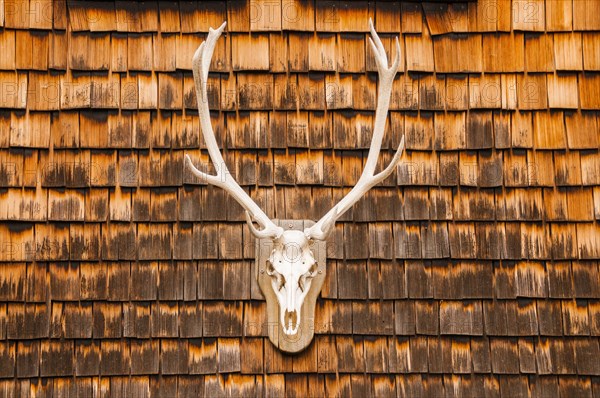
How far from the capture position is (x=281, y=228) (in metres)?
7.73

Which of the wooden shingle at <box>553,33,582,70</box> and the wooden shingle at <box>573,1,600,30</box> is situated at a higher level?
the wooden shingle at <box>573,1,600,30</box>

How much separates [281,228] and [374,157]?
0.71 metres

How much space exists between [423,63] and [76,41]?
2264mm

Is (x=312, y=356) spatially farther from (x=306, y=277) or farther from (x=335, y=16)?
(x=335, y=16)

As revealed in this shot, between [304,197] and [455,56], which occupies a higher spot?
[455,56]

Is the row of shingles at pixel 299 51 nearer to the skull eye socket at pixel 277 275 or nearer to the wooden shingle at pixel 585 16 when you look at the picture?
the wooden shingle at pixel 585 16

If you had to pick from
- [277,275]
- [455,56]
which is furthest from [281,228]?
[455,56]

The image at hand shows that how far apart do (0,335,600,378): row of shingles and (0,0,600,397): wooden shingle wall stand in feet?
0.04

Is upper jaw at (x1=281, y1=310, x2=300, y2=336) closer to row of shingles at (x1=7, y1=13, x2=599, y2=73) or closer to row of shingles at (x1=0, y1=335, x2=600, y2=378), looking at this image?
row of shingles at (x1=0, y1=335, x2=600, y2=378)

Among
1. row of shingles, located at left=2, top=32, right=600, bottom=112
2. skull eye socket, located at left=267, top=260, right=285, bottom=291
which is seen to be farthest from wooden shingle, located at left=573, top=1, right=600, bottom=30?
skull eye socket, located at left=267, top=260, right=285, bottom=291

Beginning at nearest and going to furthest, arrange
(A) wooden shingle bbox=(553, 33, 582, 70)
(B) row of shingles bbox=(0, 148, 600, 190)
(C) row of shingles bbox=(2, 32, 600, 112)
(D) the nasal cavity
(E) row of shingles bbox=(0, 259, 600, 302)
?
(D) the nasal cavity < (E) row of shingles bbox=(0, 259, 600, 302) < (B) row of shingles bbox=(0, 148, 600, 190) < (C) row of shingles bbox=(2, 32, 600, 112) < (A) wooden shingle bbox=(553, 33, 582, 70)

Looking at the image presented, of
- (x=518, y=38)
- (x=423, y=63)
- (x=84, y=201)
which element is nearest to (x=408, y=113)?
(x=423, y=63)

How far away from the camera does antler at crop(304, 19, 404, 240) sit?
303 inches

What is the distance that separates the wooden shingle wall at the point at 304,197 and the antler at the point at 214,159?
17.3 inches
